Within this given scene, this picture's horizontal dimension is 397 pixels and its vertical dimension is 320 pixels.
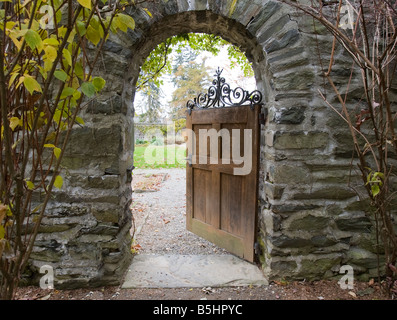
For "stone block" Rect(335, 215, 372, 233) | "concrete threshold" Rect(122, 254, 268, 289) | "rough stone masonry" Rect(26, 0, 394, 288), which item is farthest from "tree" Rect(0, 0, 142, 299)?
"stone block" Rect(335, 215, 372, 233)

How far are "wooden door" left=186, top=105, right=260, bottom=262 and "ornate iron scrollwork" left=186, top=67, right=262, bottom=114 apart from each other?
71mm

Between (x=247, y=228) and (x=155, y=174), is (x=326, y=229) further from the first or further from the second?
(x=155, y=174)

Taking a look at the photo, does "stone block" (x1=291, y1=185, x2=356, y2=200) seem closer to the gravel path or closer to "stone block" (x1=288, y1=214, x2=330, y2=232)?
"stone block" (x1=288, y1=214, x2=330, y2=232)

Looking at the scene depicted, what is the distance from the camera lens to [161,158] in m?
12.1

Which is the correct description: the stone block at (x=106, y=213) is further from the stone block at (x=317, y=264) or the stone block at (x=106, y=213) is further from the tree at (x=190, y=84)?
the tree at (x=190, y=84)

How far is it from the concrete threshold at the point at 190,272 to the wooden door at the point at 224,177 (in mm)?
220

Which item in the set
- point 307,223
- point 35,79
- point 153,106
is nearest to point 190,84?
point 153,106

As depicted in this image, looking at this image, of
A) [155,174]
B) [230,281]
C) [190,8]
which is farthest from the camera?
[155,174]

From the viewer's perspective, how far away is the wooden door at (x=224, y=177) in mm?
2781

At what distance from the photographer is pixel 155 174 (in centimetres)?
861

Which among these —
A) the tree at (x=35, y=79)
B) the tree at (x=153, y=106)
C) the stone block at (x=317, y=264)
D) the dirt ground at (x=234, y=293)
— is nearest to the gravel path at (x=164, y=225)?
the dirt ground at (x=234, y=293)
